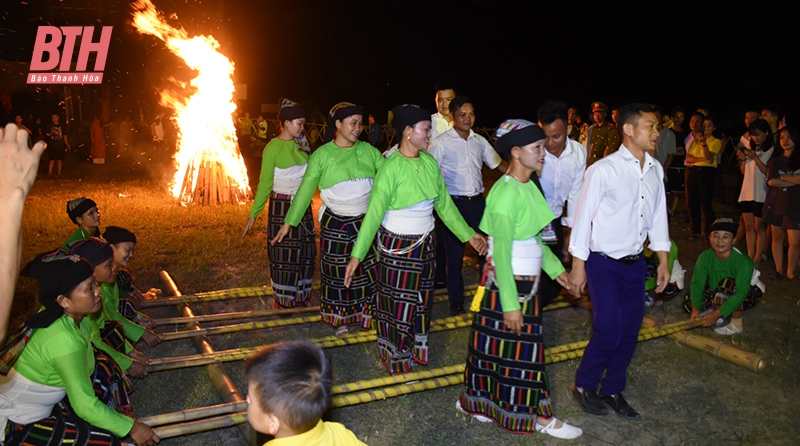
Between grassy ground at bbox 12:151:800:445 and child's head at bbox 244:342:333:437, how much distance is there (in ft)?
6.81

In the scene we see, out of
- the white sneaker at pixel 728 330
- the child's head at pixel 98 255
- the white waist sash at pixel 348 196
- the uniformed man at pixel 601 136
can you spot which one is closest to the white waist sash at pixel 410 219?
the white waist sash at pixel 348 196

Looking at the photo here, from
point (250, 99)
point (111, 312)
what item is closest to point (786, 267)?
point (111, 312)

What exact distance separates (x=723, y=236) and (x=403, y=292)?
3509 mm

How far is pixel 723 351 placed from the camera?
565 cm

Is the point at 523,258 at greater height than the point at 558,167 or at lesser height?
lesser

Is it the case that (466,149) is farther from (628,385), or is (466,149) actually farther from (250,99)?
(250,99)

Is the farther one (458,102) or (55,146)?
(55,146)

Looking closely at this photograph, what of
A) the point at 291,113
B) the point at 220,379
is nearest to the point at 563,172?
the point at 291,113

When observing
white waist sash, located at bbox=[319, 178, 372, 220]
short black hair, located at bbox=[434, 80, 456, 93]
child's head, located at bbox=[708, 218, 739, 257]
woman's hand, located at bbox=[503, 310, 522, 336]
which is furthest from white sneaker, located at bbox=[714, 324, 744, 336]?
short black hair, located at bbox=[434, 80, 456, 93]

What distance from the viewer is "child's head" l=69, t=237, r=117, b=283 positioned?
4312 mm

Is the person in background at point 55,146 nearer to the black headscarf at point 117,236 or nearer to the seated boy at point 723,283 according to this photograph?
the black headscarf at point 117,236

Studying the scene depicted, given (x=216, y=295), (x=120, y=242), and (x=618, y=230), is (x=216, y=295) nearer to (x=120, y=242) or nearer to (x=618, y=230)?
(x=120, y=242)

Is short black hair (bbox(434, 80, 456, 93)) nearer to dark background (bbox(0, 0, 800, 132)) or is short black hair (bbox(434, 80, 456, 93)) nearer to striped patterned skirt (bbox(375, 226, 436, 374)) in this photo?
striped patterned skirt (bbox(375, 226, 436, 374))

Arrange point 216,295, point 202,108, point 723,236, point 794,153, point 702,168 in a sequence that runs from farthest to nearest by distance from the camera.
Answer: point 202,108 < point 702,168 < point 794,153 < point 216,295 < point 723,236
